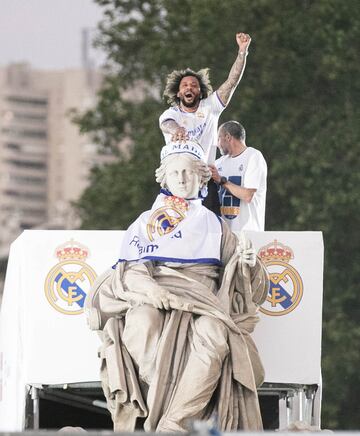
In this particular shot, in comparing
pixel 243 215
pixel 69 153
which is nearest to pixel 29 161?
pixel 69 153

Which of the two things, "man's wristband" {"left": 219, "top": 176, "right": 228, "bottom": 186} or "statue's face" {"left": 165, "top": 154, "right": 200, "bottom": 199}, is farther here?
"man's wristband" {"left": 219, "top": 176, "right": 228, "bottom": 186}

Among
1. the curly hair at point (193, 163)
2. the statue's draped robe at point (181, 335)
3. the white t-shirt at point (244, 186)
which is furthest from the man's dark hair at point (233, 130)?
the statue's draped robe at point (181, 335)

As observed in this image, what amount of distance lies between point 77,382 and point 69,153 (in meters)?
115

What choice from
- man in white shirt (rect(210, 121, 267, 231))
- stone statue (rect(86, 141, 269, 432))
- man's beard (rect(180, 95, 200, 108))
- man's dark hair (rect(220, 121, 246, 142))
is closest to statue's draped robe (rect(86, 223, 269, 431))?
stone statue (rect(86, 141, 269, 432))

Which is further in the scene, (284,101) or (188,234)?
(284,101)

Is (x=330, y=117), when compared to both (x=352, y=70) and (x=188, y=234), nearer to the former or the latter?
(x=352, y=70)

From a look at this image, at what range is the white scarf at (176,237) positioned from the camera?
21.1m

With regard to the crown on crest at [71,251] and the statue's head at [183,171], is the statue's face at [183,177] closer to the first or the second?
the statue's head at [183,171]

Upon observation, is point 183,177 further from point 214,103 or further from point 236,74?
point 236,74

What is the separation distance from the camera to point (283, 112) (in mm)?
45125

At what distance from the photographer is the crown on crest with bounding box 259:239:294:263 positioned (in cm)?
2202

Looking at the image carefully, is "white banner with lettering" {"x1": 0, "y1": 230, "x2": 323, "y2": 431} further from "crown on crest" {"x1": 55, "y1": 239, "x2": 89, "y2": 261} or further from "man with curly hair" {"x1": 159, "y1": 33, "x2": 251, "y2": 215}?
"man with curly hair" {"x1": 159, "y1": 33, "x2": 251, "y2": 215}

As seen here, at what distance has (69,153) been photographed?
137 metres

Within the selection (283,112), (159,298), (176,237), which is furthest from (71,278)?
(283,112)
